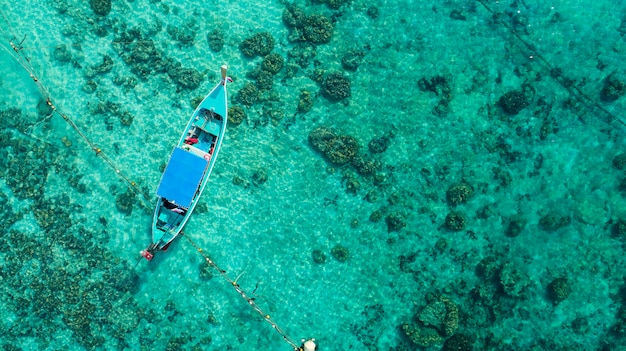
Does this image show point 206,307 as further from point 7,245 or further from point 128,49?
point 128,49

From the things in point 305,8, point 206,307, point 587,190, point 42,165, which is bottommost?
point 206,307

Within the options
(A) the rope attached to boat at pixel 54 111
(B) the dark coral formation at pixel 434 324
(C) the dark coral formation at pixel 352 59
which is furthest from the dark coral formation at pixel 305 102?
(B) the dark coral formation at pixel 434 324

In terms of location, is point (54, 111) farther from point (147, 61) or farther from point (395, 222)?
point (395, 222)

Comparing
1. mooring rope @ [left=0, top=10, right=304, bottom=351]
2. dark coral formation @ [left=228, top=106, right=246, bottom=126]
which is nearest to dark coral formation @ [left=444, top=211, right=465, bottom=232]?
mooring rope @ [left=0, top=10, right=304, bottom=351]

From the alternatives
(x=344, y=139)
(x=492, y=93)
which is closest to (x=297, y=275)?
(x=344, y=139)

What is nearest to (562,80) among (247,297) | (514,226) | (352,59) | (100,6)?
(514,226)

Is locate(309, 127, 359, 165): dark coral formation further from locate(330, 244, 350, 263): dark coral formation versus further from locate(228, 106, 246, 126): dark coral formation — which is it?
locate(330, 244, 350, 263): dark coral formation
